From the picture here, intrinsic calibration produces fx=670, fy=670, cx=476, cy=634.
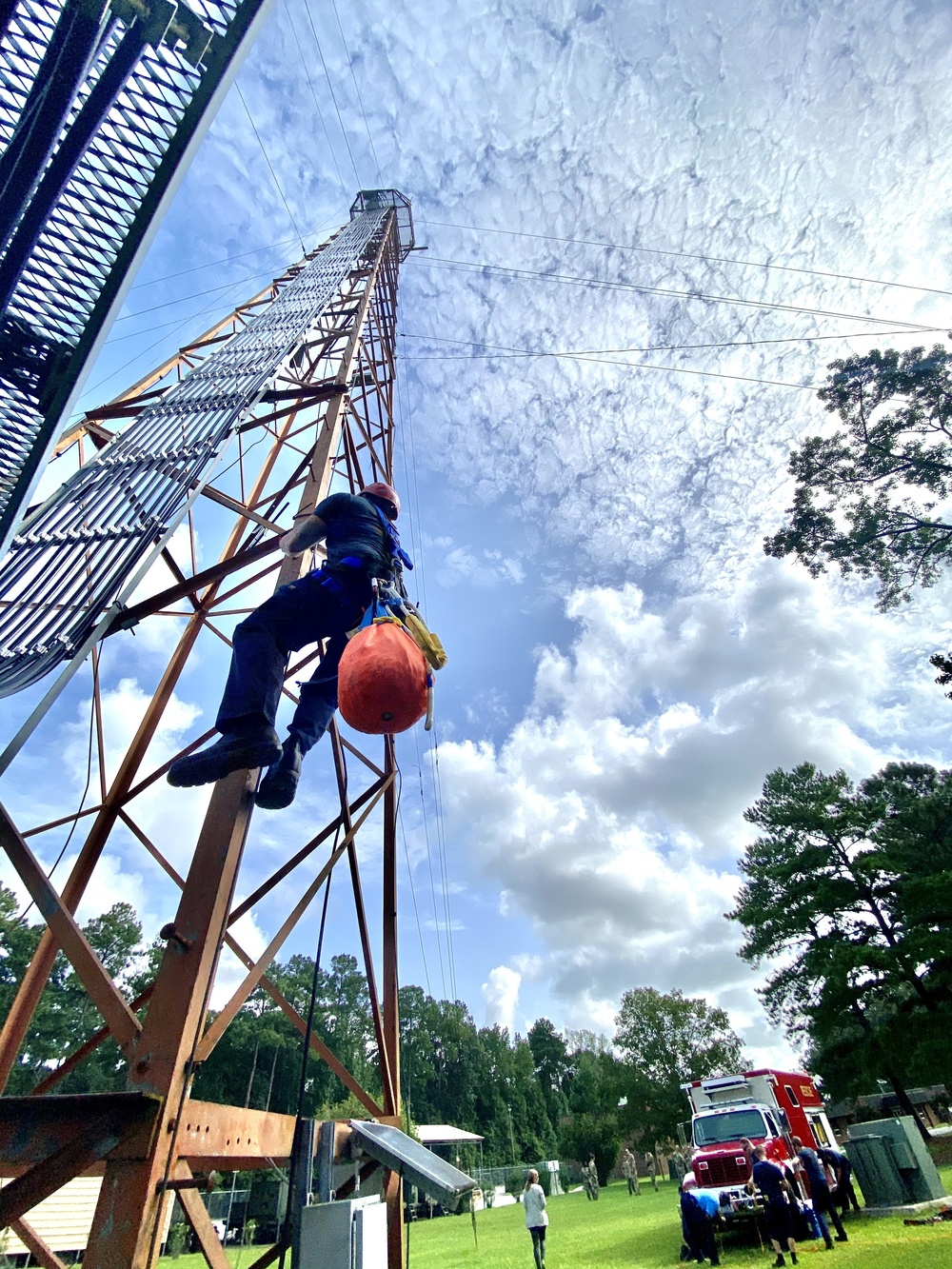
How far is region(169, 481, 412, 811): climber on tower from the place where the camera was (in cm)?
354

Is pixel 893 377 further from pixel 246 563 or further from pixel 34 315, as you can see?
pixel 34 315

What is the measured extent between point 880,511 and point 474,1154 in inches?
2682

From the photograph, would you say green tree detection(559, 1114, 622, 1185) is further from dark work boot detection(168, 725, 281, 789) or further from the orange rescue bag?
the orange rescue bag

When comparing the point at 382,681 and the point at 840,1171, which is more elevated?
the point at 382,681

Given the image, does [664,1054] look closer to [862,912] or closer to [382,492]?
[862,912]

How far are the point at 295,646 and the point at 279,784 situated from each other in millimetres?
862

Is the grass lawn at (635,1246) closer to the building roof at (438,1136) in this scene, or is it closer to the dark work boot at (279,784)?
the building roof at (438,1136)

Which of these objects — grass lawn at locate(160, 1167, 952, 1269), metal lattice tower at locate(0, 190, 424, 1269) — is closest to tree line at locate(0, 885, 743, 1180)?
grass lawn at locate(160, 1167, 952, 1269)

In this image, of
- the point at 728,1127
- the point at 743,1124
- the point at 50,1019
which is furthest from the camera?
the point at 50,1019

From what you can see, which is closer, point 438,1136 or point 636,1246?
point 636,1246

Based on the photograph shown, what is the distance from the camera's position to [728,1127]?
13445mm

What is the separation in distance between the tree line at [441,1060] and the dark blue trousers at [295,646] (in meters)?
35.9

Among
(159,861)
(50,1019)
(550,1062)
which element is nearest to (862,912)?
(159,861)

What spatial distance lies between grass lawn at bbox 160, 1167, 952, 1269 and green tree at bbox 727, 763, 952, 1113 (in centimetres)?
414
